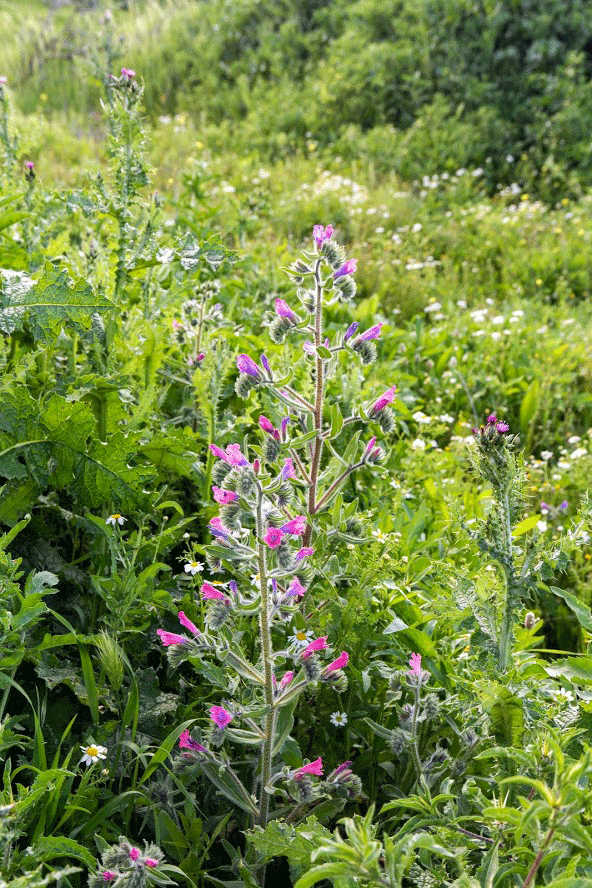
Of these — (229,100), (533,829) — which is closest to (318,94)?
(229,100)

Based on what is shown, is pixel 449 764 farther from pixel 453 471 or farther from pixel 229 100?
pixel 229 100

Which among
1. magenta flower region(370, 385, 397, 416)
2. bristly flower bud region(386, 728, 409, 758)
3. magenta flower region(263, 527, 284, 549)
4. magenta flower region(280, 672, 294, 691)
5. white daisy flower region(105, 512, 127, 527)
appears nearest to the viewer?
magenta flower region(263, 527, 284, 549)

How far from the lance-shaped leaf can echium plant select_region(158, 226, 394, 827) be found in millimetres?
485

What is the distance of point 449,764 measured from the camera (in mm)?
1729

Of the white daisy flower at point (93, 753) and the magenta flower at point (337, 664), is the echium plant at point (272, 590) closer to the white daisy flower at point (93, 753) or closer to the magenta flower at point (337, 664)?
the magenta flower at point (337, 664)

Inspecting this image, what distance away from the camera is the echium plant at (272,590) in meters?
1.51

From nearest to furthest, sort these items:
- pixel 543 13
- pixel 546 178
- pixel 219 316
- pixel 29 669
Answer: pixel 29 669
pixel 219 316
pixel 546 178
pixel 543 13

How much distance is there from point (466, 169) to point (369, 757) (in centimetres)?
600

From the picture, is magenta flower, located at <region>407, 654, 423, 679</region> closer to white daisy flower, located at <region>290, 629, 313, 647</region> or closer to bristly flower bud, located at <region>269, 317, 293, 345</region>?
white daisy flower, located at <region>290, 629, 313, 647</region>

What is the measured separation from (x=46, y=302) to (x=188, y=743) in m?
1.06

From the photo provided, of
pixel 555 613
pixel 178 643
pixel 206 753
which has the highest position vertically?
pixel 178 643

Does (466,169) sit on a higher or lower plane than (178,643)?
higher

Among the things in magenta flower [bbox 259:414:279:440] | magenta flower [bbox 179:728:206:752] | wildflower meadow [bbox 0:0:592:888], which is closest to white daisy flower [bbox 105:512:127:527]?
wildflower meadow [bbox 0:0:592:888]

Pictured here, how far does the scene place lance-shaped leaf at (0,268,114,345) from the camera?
199 centimetres
